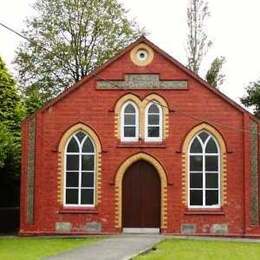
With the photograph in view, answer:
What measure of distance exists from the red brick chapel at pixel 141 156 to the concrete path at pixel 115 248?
181 cm

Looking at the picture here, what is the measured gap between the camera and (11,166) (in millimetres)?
31281

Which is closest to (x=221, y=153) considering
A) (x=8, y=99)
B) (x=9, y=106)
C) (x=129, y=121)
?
(x=129, y=121)

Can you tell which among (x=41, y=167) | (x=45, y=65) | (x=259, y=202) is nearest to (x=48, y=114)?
(x=41, y=167)

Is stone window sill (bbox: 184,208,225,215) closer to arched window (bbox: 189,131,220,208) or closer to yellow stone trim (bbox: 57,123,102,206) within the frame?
arched window (bbox: 189,131,220,208)

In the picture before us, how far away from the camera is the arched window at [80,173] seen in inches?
1108

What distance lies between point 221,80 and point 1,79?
20701 millimetres

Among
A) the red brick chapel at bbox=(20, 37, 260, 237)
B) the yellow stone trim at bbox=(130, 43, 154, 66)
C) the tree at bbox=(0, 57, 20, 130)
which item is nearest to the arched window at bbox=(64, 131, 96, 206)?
the red brick chapel at bbox=(20, 37, 260, 237)

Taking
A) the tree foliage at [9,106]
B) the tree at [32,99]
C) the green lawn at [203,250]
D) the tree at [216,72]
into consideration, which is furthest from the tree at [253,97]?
the green lawn at [203,250]

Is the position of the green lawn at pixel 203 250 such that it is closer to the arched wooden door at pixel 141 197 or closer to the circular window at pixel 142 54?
the arched wooden door at pixel 141 197

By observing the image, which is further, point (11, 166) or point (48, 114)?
point (11, 166)

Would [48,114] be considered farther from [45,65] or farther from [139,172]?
[45,65]

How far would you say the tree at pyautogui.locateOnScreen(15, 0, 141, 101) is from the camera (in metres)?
50.8

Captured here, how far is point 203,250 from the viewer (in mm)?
21891

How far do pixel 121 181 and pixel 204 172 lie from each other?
3.35m
